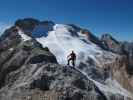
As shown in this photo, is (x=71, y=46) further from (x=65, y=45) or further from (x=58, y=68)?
(x=58, y=68)

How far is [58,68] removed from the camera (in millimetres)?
48500

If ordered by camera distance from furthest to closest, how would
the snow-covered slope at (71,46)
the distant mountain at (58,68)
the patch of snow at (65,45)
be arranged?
1. the patch of snow at (65,45)
2. the snow-covered slope at (71,46)
3. the distant mountain at (58,68)

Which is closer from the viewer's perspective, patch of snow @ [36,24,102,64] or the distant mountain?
the distant mountain

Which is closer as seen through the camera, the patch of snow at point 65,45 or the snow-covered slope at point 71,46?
the snow-covered slope at point 71,46

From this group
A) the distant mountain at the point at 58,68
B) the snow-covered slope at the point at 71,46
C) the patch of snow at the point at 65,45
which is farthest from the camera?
the patch of snow at the point at 65,45

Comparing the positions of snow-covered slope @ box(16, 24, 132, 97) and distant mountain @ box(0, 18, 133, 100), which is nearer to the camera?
distant mountain @ box(0, 18, 133, 100)

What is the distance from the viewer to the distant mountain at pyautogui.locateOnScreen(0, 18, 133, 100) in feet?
147

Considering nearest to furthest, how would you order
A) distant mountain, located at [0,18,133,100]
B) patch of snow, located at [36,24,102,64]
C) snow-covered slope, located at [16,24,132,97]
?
1. distant mountain, located at [0,18,133,100]
2. snow-covered slope, located at [16,24,132,97]
3. patch of snow, located at [36,24,102,64]

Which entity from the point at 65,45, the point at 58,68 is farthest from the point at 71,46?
the point at 58,68

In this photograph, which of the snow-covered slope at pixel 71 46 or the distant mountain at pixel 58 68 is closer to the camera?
the distant mountain at pixel 58 68

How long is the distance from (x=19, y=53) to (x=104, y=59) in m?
37.3

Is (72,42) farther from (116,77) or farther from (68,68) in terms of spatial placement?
(68,68)

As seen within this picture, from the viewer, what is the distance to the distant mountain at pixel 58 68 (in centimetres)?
4494

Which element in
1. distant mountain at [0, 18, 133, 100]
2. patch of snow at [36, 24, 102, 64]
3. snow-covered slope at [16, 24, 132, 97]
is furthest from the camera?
patch of snow at [36, 24, 102, 64]
